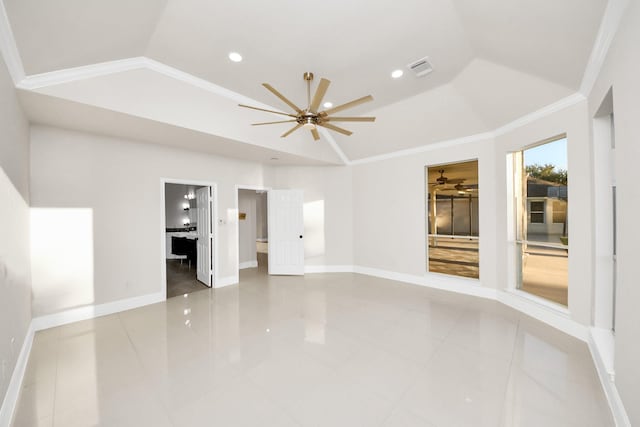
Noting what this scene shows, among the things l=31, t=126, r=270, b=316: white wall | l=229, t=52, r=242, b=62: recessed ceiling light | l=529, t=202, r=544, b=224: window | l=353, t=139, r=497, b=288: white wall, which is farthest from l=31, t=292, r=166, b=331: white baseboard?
l=529, t=202, r=544, b=224: window

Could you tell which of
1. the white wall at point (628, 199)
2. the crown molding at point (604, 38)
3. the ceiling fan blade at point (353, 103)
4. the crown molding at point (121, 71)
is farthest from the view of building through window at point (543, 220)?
the crown molding at point (121, 71)

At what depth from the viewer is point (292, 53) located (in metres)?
2.96

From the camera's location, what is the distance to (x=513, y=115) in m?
3.64

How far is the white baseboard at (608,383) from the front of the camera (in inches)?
67.1

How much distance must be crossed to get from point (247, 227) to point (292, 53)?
5169 mm

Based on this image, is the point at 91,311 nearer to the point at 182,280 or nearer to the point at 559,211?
the point at 182,280

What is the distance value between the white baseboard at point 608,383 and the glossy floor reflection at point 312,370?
0.20ft

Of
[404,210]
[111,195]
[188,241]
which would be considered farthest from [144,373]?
[188,241]

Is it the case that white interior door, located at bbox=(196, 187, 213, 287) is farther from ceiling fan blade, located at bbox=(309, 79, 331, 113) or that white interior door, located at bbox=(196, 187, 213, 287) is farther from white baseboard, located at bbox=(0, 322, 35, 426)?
ceiling fan blade, located at bbox=(309, 79, 331, 113)

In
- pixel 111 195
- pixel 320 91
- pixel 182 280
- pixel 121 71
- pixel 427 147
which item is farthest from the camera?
pixel 182 280

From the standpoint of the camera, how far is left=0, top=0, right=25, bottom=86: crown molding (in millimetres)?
1814

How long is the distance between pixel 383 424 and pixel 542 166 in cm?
395

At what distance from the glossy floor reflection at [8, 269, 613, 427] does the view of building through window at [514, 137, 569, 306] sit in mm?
794

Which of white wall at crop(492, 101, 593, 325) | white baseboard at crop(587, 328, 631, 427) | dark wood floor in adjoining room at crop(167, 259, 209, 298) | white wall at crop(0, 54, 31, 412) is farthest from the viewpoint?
dark wood floor in adjoining room at crop(167, 259, 209, 298)
